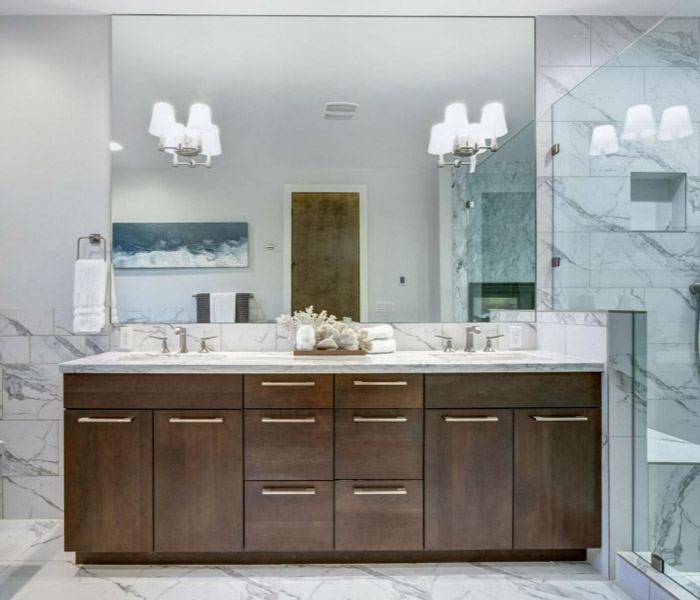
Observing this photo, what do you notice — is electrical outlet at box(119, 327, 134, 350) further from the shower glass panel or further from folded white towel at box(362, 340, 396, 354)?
the shower glass panel

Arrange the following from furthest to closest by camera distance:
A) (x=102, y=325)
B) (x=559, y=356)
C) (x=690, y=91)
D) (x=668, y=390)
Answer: (x=102, y=325) → (x=559, y=356) → (x=668, y=390) → (x=690, y=91)

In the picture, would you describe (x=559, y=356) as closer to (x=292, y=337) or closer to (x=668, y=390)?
(x=668, y=390)

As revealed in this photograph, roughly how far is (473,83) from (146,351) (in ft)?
7.35

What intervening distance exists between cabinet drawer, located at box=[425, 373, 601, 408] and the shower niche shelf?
656 mm

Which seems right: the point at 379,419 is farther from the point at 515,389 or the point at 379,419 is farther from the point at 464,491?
the point at 515,389

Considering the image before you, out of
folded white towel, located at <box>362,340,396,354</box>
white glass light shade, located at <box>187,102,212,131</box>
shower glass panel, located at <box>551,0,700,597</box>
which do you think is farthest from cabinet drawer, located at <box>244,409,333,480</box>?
white glass light shade, located at <box>187,102,212,131</box>

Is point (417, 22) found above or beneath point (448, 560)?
above

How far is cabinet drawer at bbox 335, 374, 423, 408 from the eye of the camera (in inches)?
83.6

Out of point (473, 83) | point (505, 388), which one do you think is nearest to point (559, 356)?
point (505, 388)

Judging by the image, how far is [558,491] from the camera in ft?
6.98

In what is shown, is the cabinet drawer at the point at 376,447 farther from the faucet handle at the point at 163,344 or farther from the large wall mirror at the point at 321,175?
the faucet handle at the point at 163,344

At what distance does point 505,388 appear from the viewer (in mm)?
2146

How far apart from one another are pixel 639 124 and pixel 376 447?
1.67m

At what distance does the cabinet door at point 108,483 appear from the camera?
6.89ft
